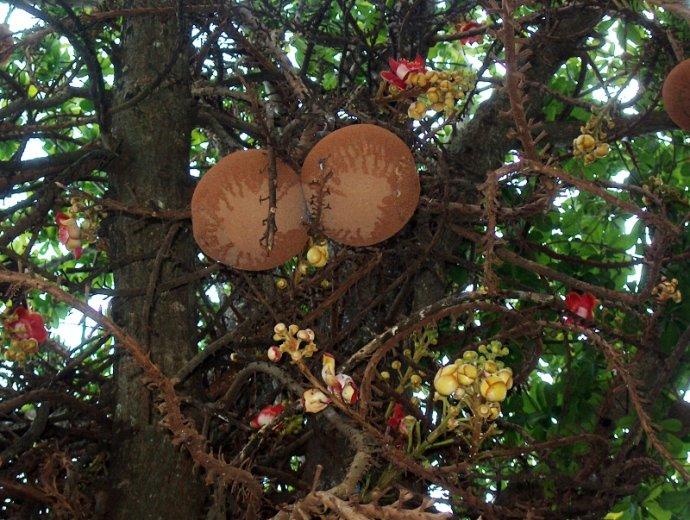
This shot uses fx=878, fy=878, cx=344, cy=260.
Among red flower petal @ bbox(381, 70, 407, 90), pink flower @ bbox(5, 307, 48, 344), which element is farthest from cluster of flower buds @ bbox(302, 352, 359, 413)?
pink flower @ bbox(5, 307, 48, 344)

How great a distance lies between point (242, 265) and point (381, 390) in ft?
1.48

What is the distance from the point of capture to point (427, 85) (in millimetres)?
2334

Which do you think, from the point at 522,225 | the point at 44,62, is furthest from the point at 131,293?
the point at 44,62

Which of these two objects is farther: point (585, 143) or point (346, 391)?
point (585, 143)

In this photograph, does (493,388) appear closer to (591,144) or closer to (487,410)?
(487,410)

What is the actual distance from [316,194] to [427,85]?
565 mm

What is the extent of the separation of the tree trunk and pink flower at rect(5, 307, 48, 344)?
226 mm

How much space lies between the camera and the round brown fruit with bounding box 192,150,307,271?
1.98 meters

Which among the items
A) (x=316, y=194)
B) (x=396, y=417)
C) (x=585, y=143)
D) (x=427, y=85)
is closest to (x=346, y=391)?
(x=396, y=417)

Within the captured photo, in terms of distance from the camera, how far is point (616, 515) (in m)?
2.65

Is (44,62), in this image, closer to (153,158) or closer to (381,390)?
(153,158)

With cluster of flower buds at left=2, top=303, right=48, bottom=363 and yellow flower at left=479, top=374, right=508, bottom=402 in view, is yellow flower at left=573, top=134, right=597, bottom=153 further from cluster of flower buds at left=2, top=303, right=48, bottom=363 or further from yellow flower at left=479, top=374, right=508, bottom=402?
cluster of flower buds at left=2, top=303, right=48, bottom=363

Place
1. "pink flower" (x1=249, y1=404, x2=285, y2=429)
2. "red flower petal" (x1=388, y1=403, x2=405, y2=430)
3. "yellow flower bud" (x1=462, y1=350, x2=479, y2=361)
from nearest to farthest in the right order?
1. "yellow flower bud" (x1=462, y1=350, x2=479, y2=361)
2. "red flower petal" (x1=388, y1=403, x2=405, y2=430)
3. "pink flower" (x1=249, y1=404, x2=285, y2=429)

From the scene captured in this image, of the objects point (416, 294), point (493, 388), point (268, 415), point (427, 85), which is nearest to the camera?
point (493, 388)
